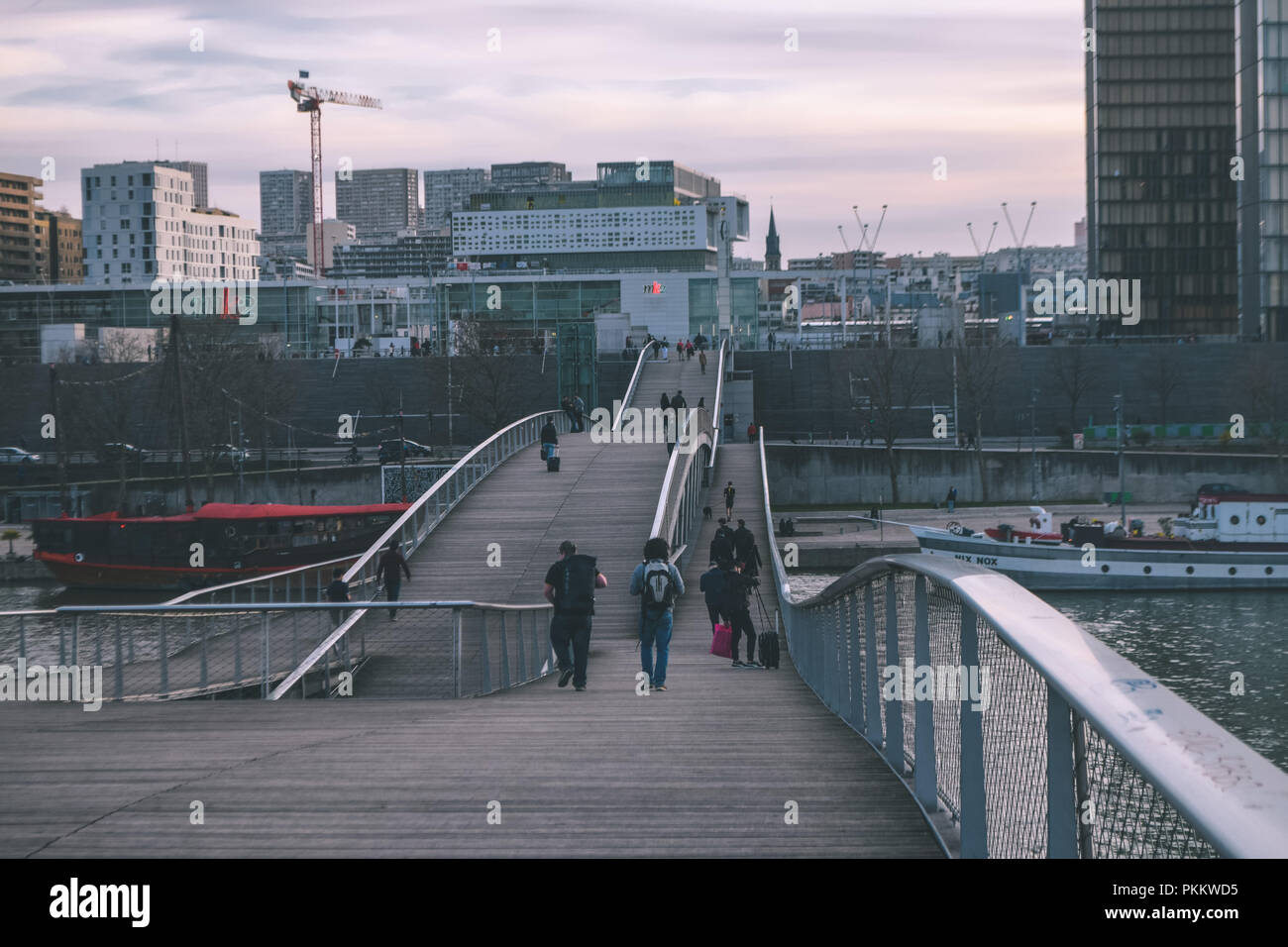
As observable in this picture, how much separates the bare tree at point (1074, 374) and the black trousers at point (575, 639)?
207 feet

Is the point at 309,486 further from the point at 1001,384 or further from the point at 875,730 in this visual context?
the point at 875,730

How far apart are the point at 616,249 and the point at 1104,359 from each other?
8849 cm

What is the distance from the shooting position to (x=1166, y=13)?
9900cm

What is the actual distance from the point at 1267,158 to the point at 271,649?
8006cm

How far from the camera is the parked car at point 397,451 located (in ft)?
205

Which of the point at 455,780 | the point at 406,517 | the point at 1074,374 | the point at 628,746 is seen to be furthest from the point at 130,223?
the point at 455,780

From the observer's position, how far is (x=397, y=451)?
6450 cm

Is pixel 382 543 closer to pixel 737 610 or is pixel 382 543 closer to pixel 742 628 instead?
pixel 742 628

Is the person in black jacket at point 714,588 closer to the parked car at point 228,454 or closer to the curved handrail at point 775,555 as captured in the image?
the curved handrail at point 775,555

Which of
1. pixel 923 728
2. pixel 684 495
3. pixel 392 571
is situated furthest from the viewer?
pixel 684 495

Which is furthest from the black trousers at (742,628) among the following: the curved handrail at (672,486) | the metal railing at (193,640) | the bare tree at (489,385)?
the bare tree at (489,385)

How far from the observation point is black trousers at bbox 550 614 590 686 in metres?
11.5

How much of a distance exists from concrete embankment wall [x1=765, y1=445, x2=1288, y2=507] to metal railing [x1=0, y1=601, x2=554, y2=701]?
46.3 meters
